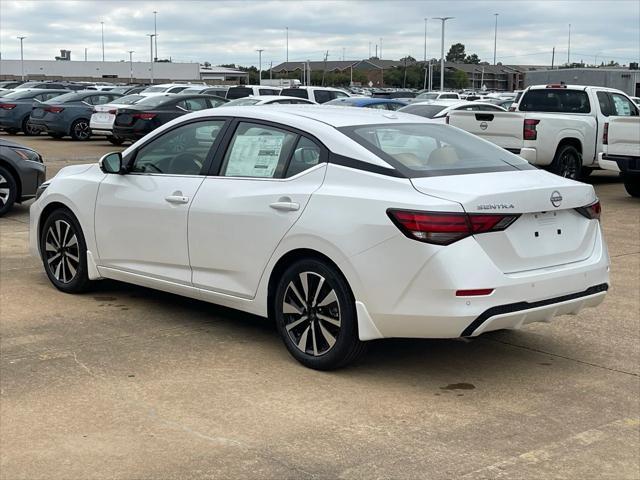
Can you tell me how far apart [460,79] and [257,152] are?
130m

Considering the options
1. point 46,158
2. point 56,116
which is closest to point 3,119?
point 56,116

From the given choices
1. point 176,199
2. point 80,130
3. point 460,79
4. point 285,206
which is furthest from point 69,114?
point 460,79

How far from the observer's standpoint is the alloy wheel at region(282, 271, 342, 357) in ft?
17.2

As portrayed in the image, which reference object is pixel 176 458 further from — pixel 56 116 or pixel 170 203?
pixel 56 116

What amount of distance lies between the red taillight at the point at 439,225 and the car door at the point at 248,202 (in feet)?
2.48

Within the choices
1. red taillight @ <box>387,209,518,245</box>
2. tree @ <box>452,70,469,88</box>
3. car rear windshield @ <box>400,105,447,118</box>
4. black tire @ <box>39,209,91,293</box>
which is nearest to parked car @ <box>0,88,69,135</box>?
car rear windshield @ <box>400,105,447,118</box>

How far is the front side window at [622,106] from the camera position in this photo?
17484 mm

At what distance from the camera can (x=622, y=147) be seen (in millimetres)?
14609

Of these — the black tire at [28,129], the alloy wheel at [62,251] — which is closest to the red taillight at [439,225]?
the alloy wheel at [62,251]

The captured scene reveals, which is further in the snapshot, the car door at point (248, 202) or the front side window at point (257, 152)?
the front side window at point (257, 152)

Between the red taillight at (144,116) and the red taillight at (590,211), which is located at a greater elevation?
the red taillight at (144,116)

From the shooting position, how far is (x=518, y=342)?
622 centimetres

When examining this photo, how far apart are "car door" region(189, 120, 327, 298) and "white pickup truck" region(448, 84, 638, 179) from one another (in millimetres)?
10273

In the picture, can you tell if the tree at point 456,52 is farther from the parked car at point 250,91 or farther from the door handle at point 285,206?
the door handle at point 285,206
